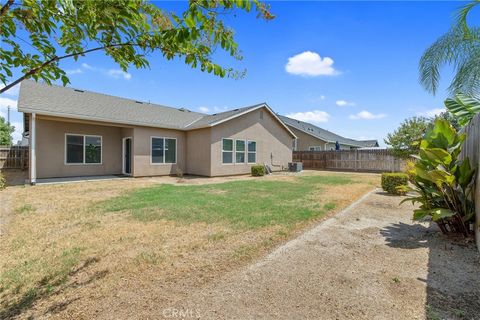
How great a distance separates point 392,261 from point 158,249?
3.61 metres

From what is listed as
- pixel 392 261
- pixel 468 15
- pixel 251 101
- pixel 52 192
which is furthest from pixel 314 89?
pixel 52 192

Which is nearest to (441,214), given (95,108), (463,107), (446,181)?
(446,181)

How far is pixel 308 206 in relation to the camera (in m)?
6.75

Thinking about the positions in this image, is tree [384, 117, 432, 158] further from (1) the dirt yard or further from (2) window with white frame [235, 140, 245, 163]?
(1) the dirt yard

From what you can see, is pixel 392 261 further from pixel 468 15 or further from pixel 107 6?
pixel 468 15

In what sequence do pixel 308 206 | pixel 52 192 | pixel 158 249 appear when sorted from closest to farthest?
pixel 158 249 → pixel 308 206 → pixel 52 192

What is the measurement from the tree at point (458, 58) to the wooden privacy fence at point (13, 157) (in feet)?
70.8

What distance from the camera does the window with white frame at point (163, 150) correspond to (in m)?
14.4

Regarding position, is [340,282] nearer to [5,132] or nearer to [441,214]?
[441,214]

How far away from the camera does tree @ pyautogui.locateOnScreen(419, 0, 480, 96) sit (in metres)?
5.53

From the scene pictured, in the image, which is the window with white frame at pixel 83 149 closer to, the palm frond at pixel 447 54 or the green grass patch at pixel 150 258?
the green grass patch at pixel 150 258

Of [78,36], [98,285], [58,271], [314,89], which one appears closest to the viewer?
[78,36]

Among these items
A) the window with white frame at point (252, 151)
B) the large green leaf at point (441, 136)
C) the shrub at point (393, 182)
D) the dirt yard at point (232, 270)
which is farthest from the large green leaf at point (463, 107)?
the window with white frame at point (252, 151)

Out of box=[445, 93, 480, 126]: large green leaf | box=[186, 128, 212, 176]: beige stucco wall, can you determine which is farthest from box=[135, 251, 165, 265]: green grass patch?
box=[186, 128, 212, 176]: beige stucco wall
